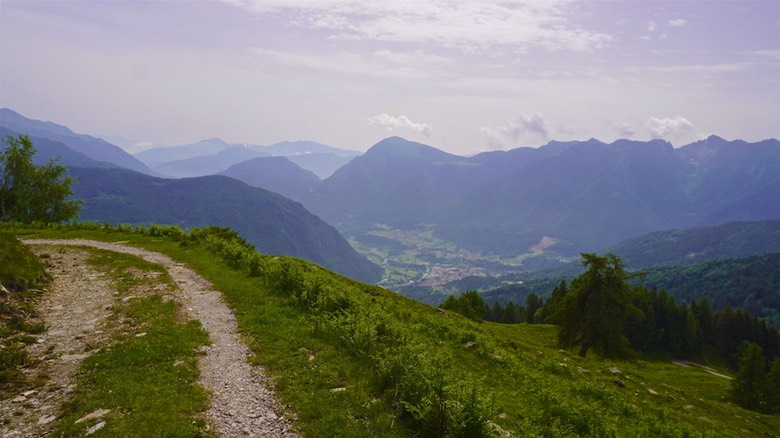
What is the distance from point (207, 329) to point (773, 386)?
87.0 meters

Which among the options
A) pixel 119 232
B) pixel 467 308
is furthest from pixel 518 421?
A: pixel 467 308

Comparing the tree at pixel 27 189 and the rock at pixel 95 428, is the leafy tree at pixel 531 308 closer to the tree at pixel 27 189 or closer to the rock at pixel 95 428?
the tree at pixel 27 189

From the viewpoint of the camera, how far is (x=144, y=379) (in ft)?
44.2

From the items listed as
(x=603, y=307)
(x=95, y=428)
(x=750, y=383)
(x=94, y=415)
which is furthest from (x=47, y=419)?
(x=750, y=383)

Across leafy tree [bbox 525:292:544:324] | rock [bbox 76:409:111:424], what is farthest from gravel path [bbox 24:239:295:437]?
leafy tree [bbox 525:292:544:324]

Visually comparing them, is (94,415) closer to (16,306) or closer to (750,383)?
(16,306)

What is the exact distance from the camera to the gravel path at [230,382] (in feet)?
37.5

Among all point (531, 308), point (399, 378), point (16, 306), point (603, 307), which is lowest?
point (531, 308)

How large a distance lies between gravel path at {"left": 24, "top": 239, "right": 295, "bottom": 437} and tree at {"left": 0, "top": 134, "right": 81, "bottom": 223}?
185 feet

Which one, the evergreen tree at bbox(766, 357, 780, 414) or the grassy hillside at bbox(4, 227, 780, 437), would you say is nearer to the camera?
the grassy hillside at bbox(4, 227, 780, 437)

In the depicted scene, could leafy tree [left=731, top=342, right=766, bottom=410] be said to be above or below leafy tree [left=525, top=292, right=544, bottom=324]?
above

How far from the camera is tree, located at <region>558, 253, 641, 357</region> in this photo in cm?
4556

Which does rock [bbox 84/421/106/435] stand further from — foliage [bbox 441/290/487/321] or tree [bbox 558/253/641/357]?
foliage [bbox 441/290/487/321]

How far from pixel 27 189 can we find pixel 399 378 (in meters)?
74.9
